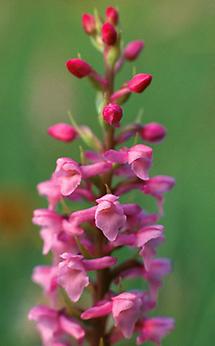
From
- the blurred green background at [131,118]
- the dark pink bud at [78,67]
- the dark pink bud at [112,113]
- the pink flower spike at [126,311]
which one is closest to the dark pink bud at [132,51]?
the dark pink bud at [78,67]

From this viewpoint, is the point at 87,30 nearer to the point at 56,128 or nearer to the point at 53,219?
the point at 56,128

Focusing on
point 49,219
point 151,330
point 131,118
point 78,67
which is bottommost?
point 151,330

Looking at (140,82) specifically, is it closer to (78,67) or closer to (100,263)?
(78,67)

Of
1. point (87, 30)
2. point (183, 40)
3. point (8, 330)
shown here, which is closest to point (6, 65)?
point (183, 40)

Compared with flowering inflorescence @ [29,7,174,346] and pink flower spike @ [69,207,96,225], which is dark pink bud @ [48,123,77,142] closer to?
flowering inflorescence @ [29,7,174,346]

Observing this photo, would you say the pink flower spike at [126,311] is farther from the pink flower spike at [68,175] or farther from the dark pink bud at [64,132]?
the dark pink bud at [64,132]

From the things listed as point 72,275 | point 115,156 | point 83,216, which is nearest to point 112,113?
point 115,156

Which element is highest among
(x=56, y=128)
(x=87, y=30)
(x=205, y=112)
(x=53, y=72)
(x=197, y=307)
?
(x=53, y=72)
